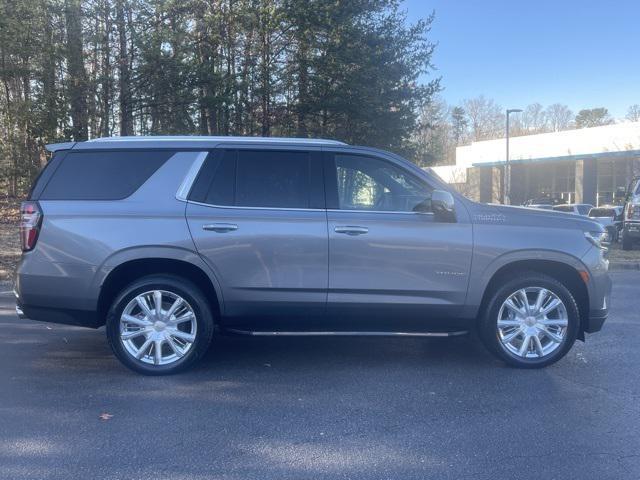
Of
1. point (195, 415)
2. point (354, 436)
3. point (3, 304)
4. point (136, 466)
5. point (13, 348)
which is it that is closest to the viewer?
point (136, 466)

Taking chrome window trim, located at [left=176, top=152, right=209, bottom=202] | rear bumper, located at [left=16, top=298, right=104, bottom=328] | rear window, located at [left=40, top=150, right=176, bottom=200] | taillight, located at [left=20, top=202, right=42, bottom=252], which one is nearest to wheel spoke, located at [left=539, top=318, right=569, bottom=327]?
chrome window trim, located at [left=176, top=152, right=209, bottom=202]

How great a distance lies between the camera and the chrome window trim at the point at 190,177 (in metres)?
5.61

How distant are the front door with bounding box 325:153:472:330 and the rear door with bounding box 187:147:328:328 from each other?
154 millimetres

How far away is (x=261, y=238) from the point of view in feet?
18.1

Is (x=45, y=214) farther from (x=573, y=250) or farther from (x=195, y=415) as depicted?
(x=573, y=250)

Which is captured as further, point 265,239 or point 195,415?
point 265,239

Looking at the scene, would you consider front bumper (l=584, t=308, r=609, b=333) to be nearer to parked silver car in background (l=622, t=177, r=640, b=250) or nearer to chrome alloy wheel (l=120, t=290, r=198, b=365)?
chrome alloy wheel (l=120, t=290, r=198, b=365)

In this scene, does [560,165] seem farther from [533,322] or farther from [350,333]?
[350,333]

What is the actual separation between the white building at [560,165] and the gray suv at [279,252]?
28284 mm

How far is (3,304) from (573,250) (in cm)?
740

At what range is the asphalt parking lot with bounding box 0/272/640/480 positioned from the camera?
3.91 m

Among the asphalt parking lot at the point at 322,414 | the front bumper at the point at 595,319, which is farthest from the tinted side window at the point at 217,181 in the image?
the front bumper at the point at 595,319

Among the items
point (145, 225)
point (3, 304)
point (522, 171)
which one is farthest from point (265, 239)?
point (522, 171)

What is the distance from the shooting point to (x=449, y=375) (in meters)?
5.75
